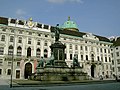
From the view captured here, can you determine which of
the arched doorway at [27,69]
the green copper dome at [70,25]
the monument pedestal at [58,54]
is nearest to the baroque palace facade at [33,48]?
the arched doorway at [27,69]

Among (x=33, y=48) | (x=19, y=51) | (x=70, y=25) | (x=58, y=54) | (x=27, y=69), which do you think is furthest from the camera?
(x=70, y=25)

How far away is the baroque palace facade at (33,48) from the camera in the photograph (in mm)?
46312

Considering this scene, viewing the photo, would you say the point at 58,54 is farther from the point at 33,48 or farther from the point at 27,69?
the point at 33,48

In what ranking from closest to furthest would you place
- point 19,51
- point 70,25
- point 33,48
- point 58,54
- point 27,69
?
point 58,54
point 19,51
point 27,69
point 33,48
point 70,25

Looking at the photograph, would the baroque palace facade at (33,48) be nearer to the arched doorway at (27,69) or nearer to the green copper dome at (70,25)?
the arched doorway at (27,69)

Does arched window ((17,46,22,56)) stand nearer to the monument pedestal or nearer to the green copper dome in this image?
the monument pedestal

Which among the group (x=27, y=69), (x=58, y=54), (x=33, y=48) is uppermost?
(x=33, y=48)

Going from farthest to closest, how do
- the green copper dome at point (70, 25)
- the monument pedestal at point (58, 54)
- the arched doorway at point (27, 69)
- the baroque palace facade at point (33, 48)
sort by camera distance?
the green copper dome at point (70, 25) → the arched doorway at point (27, 69) → the baroque palace facade at point (33, 48) → the monument pedestal at point (58, 54)

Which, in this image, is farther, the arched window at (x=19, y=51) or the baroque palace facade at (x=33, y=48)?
the arched window at (x=19, y=51)

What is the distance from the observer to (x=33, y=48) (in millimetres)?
50625

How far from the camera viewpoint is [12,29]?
48031 mm

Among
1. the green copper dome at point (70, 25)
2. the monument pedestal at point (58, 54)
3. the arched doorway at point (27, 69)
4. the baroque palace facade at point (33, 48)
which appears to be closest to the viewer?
the monument pedestal at point (58, 54)


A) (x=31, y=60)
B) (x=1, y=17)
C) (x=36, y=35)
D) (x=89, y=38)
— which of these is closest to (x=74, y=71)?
(x=31, y=60)

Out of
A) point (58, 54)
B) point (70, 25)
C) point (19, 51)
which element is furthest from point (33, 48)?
point (70, 25)
